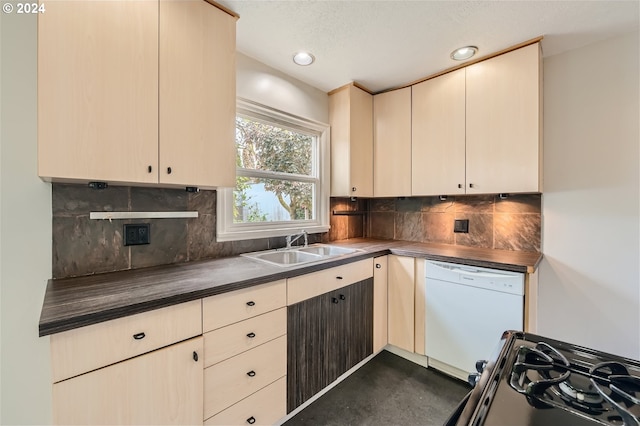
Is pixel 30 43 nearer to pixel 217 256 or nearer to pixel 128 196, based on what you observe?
pixel 128 196

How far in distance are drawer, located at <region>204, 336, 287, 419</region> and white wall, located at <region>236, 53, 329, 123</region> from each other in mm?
1658

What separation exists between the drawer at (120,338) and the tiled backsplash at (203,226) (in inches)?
23.5

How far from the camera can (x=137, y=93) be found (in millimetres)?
1220

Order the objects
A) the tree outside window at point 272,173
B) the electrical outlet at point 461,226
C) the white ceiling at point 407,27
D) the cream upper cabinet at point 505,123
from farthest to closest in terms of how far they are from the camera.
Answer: the electrical outlet at point 461,226 < the tree outside window at point 272,173 < the cream upper cabinet at point 505,123 < the white ceiling at point 407,27

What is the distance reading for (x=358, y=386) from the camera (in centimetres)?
191

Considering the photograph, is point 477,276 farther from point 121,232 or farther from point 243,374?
point 121,232

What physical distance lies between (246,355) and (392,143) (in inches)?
82.0

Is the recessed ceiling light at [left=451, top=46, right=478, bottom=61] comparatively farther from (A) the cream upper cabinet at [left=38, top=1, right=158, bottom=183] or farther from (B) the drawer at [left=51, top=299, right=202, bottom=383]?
(B) the drawer at [left=51, top=299, right=202, bottom=383]

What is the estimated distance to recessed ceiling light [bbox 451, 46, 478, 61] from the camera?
73.7 inches

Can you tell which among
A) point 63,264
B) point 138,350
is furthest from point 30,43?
point 138,350

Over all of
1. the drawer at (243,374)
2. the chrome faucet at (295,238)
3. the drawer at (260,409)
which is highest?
the chrome faucet at (295,238)

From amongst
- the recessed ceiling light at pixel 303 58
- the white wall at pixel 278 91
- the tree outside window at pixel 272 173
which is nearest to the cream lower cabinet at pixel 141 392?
the tree outside window at pixel 272 173

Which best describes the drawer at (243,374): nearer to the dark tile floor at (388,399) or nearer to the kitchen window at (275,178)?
the dark tile floor at (388,399)

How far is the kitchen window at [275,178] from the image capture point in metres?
1.99
